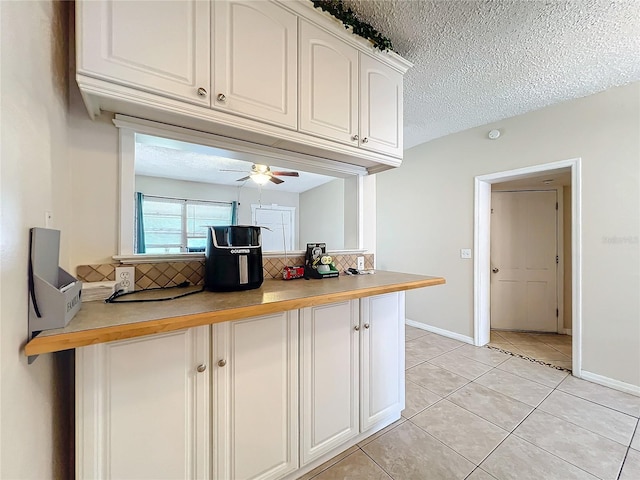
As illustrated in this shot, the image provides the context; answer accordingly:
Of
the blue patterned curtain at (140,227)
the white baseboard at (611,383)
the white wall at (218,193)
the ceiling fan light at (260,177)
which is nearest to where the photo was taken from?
the white baseboard at (611,383)

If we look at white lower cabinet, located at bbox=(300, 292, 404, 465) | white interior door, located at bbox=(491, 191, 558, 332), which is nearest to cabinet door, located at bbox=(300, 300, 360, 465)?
white lower cabinet, located at bbox=(300, 292, 404, 465)

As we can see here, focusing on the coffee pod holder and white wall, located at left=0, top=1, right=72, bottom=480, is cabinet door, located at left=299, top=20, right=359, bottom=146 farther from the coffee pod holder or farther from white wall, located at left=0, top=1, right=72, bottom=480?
white wall, located at left=0, top=1, right=72, bottom=480

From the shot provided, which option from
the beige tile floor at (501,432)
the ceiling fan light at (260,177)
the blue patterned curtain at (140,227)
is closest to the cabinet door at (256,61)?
the beige tile floor at (501,432)

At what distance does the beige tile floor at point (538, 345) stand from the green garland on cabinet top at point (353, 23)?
133 inches

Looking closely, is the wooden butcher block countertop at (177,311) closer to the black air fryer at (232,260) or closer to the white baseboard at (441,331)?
the black air fryer at (232,260)

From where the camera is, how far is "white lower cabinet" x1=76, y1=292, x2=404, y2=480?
0.92m

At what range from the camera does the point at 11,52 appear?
0.62 metres

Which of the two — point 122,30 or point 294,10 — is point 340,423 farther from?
point 294,10

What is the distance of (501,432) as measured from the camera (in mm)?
1754

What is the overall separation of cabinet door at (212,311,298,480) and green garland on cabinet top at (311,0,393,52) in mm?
1608

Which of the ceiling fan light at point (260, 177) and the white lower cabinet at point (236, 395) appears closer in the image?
the white lower cabinet at point (236, 395)

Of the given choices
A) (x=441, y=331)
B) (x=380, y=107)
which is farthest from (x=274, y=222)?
(x=380, y=107)

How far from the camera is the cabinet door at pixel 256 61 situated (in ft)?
3.64

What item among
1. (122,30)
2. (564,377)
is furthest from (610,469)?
(122,30)
